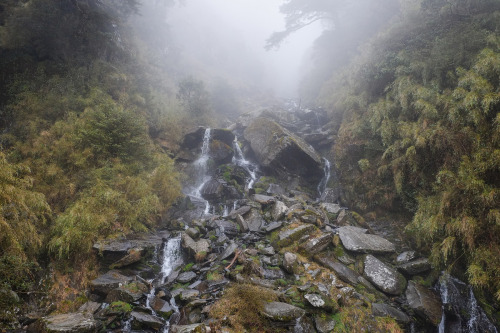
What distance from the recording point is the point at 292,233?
28.9ft

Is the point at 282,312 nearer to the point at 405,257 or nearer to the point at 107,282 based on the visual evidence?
the point at 107,282

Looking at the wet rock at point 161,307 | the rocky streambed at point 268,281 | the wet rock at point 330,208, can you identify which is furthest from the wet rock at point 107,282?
the wet rock at point 330,208

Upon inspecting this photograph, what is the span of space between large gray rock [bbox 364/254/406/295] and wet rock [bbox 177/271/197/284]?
5737 mm

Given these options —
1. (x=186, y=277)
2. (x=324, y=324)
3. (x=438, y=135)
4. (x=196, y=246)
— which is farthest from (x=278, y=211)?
(x=438, y=135)

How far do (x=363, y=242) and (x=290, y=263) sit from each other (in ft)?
10.9

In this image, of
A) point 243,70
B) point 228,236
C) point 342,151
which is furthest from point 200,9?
point 228,236

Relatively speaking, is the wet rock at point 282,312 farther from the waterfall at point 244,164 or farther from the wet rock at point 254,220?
the waterfall at point 244,164

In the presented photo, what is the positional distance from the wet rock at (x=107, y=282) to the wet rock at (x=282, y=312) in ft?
14.6

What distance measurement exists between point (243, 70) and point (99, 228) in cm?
4602

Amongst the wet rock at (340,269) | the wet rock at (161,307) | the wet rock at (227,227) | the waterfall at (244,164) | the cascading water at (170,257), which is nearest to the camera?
the wet rock at (161,307)

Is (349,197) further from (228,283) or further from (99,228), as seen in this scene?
(99,228)

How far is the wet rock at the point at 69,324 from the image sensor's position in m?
4.72

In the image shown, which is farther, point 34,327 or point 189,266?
point 189,266

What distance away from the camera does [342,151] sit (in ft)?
46.6
